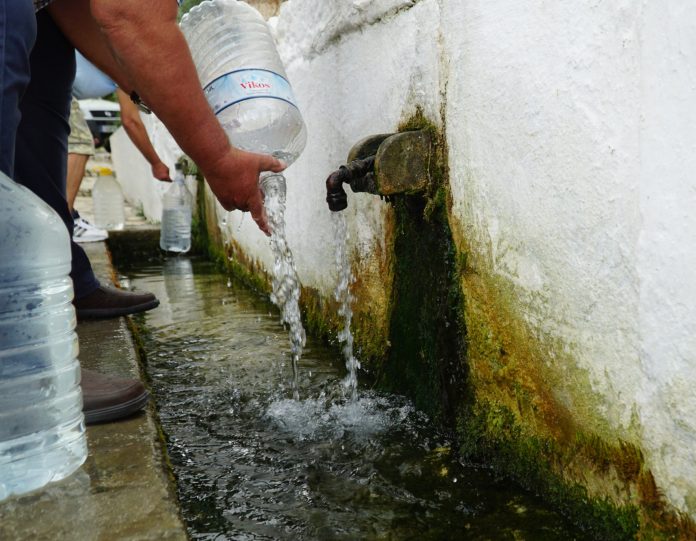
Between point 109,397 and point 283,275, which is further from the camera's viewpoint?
point 283,275

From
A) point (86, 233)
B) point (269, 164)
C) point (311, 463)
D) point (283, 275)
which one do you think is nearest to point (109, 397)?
point (311, 463)

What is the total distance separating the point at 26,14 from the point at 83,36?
1.05 metres

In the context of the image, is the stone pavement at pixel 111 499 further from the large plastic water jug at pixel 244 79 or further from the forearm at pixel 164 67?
the large plastic water jug at pixel 244 79

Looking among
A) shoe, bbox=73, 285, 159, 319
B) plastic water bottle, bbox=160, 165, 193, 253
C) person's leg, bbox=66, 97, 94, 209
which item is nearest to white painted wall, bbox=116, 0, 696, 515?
shoe, bbox=73, 285, 159, 319

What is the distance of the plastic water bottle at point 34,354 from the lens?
132 centimetres

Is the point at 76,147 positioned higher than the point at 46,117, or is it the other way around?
the point at 76,147

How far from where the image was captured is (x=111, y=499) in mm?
1266

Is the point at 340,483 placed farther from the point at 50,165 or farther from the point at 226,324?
the point at 226,324

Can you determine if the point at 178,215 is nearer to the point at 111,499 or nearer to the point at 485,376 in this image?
the point at 485,376

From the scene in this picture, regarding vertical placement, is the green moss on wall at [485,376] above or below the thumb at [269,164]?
below

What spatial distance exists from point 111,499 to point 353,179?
1184mm

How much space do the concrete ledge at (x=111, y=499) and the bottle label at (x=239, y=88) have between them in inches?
37.2

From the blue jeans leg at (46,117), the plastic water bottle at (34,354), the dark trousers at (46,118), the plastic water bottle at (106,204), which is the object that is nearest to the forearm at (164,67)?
the plastic water bottle at (34,354)

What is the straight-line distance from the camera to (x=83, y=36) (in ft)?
7.52
